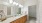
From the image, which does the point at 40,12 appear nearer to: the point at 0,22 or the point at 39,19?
the point at 39,19

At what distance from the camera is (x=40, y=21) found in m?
0.27

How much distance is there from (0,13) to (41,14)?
1211 millimetres

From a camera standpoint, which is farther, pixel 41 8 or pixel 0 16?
pixel 0 16

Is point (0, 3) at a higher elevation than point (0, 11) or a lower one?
higher

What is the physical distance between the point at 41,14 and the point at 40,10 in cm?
2

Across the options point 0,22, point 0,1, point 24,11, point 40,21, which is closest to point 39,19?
point 40,21

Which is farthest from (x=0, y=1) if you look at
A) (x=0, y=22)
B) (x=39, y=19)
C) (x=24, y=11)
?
(x=24, y=11)

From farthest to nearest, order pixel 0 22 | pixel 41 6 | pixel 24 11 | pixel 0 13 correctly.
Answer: pixel 24 11
pixel 0 13
pixel 0 22
pixel 41 6

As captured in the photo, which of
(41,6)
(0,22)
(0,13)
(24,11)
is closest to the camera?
(41,6)

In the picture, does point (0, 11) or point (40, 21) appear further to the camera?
point (0, 11)

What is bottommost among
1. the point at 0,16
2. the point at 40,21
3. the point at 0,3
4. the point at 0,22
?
the point at 0,22

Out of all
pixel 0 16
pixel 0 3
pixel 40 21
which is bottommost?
pixel 0 16

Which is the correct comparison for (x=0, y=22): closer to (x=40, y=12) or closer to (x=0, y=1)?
(x=0, y=1)

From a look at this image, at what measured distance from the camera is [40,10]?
26cm
